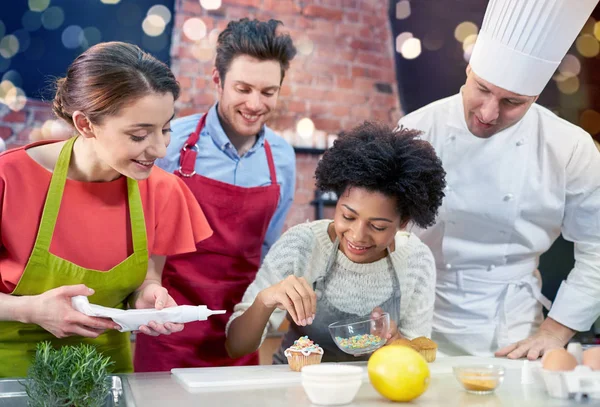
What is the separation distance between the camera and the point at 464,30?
361cm

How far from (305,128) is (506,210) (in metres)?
1.65

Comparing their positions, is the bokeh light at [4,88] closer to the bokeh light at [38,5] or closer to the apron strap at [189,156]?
the bokeh light at [38,5]

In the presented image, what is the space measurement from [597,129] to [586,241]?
1.46 metres

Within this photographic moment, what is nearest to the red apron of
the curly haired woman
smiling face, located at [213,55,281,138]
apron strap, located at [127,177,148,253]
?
smiling face, located at [213,55,281,138]

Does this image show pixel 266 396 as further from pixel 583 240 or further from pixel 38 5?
pixel 38 5

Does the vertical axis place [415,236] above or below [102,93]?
below

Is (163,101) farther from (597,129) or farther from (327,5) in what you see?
(597,129)

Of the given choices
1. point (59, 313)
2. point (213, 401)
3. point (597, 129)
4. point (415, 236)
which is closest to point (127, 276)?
point (59, 313)

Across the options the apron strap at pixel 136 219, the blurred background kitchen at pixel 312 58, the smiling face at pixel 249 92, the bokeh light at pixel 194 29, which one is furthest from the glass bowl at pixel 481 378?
the bokeh light at pixel 194 29

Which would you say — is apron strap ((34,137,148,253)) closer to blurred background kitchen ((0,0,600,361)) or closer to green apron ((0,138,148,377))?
green apron ((0,138,148,377))

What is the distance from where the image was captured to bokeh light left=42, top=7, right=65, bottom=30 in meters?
3.03

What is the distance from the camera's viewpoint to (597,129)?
351cm

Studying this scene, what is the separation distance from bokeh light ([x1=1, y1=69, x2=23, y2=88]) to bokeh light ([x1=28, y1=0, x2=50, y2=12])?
29 centimetres

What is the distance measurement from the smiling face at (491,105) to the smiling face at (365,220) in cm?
44
